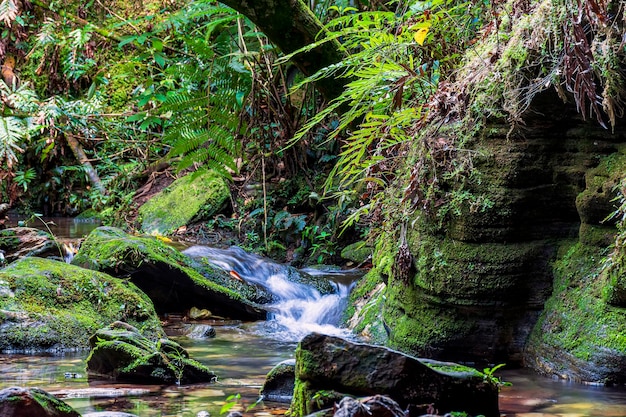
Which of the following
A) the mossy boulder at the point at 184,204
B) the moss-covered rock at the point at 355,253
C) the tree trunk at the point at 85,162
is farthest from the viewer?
the tree trunk at the point at 85,162

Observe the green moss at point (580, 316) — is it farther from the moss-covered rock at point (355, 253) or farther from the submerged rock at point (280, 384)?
the moss-covered rock at point (355, 253)

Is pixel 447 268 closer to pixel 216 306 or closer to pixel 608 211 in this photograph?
pixel 608 211

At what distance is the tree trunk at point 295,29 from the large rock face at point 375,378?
3653 mm

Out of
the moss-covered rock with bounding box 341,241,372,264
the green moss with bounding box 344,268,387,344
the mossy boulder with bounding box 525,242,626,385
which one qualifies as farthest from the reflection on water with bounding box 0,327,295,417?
the moss-covered rock with bounding box 341,241,372,264

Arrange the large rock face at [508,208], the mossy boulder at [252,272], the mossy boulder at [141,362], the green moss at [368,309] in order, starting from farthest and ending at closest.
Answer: the mossy boulder at [252,272]
the green moss at [368,309]
the large rock face at [508,208]
the mossy boulder at [141,362]

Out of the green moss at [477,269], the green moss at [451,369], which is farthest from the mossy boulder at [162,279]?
the green moss at [451,369]

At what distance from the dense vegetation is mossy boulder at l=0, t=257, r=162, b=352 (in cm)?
158

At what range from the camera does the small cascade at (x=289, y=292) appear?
600cm

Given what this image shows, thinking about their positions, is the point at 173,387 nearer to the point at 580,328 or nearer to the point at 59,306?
the point at 59,306

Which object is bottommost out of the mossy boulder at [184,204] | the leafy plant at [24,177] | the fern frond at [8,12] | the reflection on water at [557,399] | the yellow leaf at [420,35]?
the reflection on water at [557,399]

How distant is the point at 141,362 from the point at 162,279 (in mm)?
2565

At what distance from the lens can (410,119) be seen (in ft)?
15.6

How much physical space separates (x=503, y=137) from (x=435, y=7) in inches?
53.7

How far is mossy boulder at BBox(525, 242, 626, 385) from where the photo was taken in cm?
368
